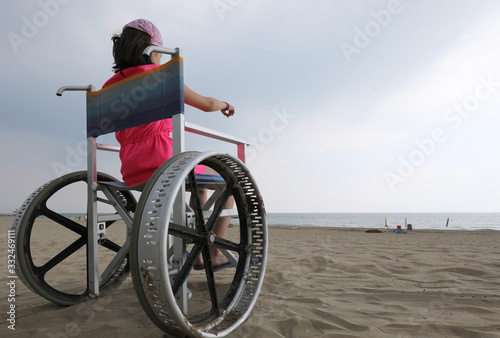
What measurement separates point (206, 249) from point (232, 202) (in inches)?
26.6

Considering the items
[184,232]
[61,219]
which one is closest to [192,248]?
[184,232]

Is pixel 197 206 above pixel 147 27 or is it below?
below

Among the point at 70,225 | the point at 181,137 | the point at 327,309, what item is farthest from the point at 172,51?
the point at 327,309

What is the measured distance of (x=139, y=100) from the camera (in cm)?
189

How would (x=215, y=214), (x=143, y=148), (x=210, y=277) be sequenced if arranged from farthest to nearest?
(x=143, y=148)
(x=215, y=214)
(x=210, y=277)

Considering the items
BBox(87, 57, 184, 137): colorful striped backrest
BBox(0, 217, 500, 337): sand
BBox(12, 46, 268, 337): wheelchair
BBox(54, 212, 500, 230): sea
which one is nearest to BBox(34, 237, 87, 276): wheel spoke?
BBox(12, 46, 268, 337): wheelchair

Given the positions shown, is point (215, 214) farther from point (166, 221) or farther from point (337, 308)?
point (337, 308)

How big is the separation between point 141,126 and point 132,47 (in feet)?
1.74

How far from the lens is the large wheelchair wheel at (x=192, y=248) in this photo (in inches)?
48.5

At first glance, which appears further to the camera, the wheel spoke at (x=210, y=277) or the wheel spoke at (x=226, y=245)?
the wheel spoke at (x=226, y=245)

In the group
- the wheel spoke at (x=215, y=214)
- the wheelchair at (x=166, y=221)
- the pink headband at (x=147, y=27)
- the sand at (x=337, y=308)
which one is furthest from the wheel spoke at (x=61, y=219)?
the pink headband at (x=147, y=27)

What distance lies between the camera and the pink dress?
1.99 meters

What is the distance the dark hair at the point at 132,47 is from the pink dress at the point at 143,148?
0.28 feet

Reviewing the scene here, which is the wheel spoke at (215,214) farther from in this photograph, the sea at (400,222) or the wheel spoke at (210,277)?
the sea at (400,222)
